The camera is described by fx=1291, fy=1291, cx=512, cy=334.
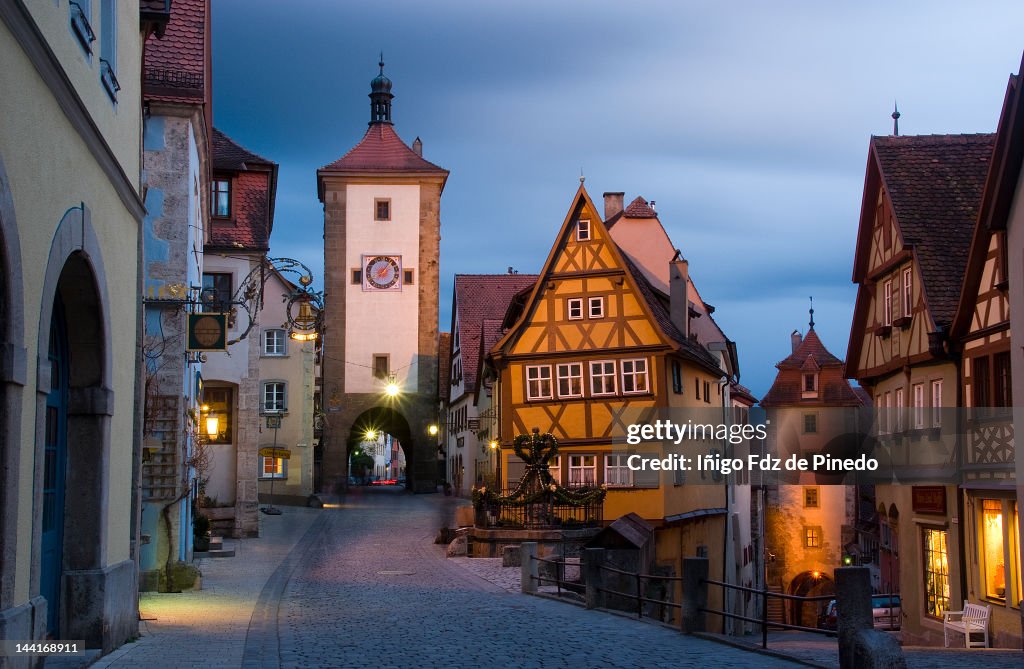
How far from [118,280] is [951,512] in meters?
16.9

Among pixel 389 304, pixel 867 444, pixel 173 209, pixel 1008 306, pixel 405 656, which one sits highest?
pixel 389 304

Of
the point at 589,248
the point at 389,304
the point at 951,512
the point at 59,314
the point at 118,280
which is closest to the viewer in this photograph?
the point at 59,314

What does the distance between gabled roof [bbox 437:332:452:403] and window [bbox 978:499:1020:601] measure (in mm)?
43378

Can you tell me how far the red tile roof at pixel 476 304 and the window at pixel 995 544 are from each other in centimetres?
3290

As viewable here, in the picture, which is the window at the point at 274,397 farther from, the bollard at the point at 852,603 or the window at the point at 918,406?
the bollard at the point at 852,603

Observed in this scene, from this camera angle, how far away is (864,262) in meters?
30.0

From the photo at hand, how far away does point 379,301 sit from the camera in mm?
62625

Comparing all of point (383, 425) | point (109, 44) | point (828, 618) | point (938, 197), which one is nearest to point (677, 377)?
point (938, 197)

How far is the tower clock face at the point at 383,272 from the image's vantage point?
62688mm

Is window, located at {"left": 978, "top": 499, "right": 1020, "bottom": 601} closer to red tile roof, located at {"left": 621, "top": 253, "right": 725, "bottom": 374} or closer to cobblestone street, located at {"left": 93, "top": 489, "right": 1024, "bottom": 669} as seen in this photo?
cobblestone street, located at {"left": 93, "top": 489, "right": 1024, "bottom": 669}

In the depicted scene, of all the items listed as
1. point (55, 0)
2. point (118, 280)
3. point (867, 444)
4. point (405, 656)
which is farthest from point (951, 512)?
point (55, 0)

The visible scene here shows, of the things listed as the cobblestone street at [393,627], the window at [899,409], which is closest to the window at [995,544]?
the cobblestone street at [393,627]

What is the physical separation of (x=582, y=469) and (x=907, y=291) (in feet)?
39.1

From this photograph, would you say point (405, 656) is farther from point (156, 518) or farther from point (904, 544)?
point (904, 544)
